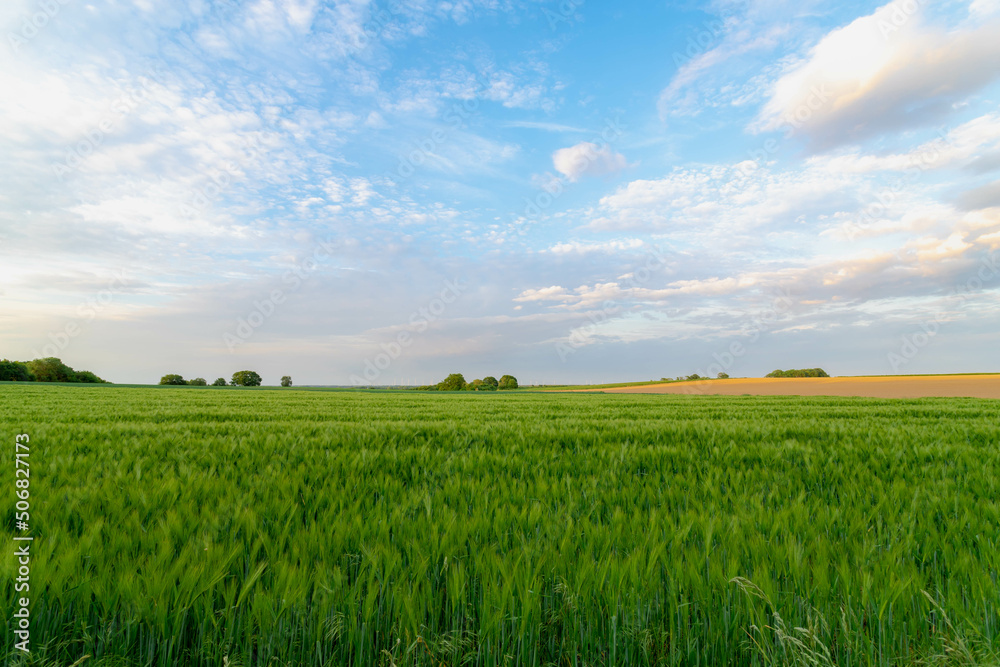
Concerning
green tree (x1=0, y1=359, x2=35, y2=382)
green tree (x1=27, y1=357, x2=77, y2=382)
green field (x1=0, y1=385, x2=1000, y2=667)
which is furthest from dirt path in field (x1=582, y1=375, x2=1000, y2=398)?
green tree (x1=27, y1=357, x2=77, y2=382)

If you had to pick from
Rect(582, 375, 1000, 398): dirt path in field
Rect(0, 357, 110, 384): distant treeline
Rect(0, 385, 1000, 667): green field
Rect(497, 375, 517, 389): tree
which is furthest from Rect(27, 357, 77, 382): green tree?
Rect(0, 385, 1000, 667): green field

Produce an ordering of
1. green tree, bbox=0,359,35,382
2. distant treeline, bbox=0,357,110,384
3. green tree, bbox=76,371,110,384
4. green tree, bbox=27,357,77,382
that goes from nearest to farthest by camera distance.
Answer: green tree, bbox=0,359,35,382 → distant treeline, bbox=0,357,110,384 → green tree, bbox=27,357,77,382 → green tree, bbox=76,371,110,384

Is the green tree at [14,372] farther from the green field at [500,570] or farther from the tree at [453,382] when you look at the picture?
the green field at [500,570]

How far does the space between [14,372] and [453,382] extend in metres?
74.8

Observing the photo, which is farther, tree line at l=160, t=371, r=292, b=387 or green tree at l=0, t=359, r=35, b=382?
tree line at l=160, t=371, r=292, b=387

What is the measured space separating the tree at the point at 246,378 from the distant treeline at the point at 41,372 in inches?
932

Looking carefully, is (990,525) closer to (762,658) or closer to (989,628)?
(989,628)

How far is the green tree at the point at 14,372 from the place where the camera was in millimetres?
72000

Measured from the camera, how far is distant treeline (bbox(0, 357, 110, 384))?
Answer: 72.5 meters

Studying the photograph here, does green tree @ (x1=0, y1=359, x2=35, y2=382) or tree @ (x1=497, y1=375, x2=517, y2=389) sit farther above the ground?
green tree @ (x1=0, y1=359, x2=35, y2=382)

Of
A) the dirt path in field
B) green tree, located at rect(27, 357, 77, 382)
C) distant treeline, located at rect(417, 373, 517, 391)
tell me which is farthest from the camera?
distant treeline, located at rect(417, 373, 517, 391)

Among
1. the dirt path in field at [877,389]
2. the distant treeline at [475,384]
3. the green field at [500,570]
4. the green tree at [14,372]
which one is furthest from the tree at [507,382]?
the green field at [500,570]

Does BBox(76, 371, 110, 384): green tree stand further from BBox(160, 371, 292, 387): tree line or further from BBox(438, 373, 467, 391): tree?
BBox(438, 373, 467, 391): tree

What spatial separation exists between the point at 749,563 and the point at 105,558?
3463 mm
